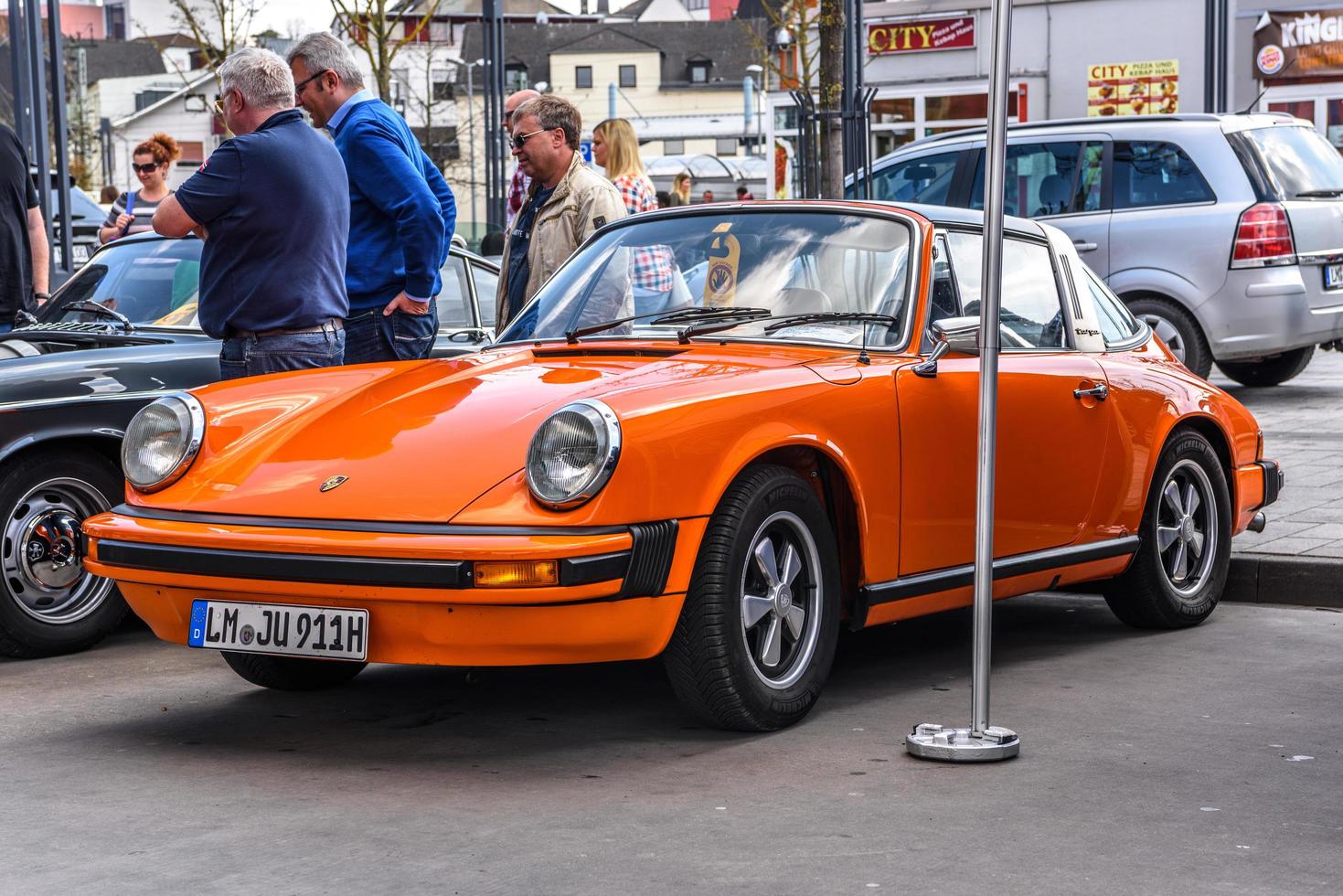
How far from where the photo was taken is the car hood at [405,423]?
4715 millimetres

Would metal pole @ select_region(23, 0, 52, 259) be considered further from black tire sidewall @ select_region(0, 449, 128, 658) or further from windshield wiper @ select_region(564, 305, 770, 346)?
windshield wiper @ select_region(564, 305, 770, 346)

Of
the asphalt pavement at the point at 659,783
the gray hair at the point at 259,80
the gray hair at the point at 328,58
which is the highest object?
the gray hair at the point at 328,58

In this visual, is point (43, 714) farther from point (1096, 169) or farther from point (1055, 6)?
point (1055, 6)

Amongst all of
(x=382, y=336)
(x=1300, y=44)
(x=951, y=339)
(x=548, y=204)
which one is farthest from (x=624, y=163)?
(x=1300, y=44)

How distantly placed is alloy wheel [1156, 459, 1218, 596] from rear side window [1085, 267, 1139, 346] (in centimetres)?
49

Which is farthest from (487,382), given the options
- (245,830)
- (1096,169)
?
Answer: (1096,169)

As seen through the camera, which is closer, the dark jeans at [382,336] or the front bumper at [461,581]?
the front bumper at [461,581]

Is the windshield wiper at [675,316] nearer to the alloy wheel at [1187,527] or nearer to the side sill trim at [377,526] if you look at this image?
the side sill trim at [377,526]

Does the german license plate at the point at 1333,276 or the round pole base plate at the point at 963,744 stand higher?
the german license plate at the point at 1333,276

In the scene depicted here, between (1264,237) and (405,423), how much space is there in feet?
27.6

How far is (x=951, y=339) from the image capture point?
17.9 feet

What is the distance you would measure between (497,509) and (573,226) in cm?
311

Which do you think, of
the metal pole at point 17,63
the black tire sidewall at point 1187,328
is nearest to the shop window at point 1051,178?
the black tire sidewall at point 1187,328

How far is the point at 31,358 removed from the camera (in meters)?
6.54
